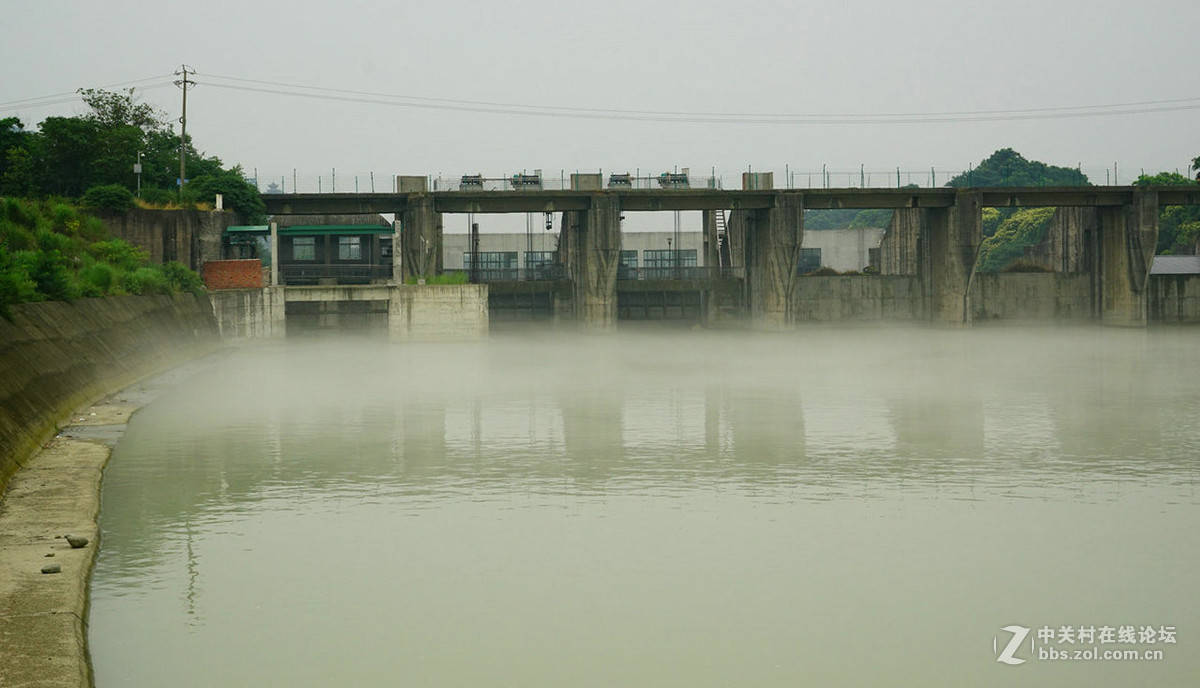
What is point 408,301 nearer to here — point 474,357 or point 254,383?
point 474,357

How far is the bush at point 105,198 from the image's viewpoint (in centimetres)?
5838

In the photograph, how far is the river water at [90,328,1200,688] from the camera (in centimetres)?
1155

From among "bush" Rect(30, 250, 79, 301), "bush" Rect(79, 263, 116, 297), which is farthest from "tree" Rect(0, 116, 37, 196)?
"bush" Rect(30, 250, 79, 301)

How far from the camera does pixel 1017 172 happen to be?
496ft

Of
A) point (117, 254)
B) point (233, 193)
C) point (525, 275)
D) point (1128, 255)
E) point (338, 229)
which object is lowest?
point (117, 254)

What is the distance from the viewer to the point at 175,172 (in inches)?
2923

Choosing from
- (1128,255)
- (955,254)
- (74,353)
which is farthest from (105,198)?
(1128,255)

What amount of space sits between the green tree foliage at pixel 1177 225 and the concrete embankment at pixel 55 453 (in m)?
79.9

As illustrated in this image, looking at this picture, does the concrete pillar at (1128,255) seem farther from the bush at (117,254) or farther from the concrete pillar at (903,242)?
the bush at (117,254)

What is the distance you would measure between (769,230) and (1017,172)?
3721 inches

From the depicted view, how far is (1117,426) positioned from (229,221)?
159 ft

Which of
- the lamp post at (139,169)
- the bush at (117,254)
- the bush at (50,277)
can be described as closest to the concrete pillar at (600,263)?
the lamp post at (139,169)

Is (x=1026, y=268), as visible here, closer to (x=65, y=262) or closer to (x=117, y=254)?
(x=117, y=254)

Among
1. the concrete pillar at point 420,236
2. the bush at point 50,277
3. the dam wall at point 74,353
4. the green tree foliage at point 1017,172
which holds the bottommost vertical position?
the dam wall at point 74,353
